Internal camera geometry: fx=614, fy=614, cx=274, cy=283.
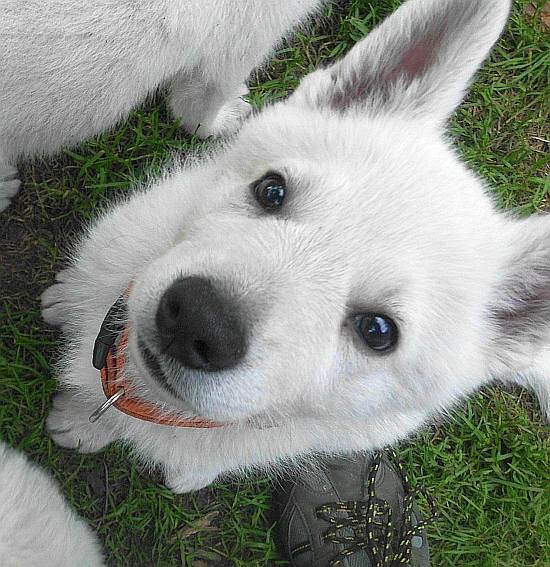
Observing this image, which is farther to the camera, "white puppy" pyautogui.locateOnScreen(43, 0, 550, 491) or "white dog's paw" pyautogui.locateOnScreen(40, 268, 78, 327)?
"white dog's paw" pyautogui.locateOnScreen(40, 268, 78, 327)

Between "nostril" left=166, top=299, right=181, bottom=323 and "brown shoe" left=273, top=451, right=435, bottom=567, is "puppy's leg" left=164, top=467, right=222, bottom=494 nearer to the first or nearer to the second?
"brown shoe" left=273, top=451, right=435, bottom=567

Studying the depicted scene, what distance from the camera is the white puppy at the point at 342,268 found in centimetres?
162

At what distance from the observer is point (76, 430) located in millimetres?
2904

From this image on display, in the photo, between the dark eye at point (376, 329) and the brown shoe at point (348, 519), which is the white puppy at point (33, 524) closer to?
the dark eye at point (376, 329)

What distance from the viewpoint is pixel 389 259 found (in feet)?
5.68

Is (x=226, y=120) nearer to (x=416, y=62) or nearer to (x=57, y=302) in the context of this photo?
(x=57, y=302)

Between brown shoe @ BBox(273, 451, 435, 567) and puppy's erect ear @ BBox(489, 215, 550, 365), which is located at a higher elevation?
puppy's erect ear @ BBox(489, 215, 550, 365)

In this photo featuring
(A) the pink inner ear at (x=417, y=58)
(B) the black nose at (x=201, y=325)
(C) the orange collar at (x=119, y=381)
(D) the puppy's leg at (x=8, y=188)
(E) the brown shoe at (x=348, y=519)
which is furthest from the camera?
(E) the brown shoe at (x=348, y=519)

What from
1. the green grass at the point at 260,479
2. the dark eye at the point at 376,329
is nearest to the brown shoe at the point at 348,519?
the green grass at the point at 260,479

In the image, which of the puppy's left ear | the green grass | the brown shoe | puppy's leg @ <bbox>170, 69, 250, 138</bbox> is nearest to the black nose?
the puppy's left ear

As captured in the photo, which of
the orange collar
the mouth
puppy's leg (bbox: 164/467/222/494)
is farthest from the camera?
Result: puppy's leg (bbox: 164/467/222/494)

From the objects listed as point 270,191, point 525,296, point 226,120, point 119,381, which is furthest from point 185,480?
point 226,120

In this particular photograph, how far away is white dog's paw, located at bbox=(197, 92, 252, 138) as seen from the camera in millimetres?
3317

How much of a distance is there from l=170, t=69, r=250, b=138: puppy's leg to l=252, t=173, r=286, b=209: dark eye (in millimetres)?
806
